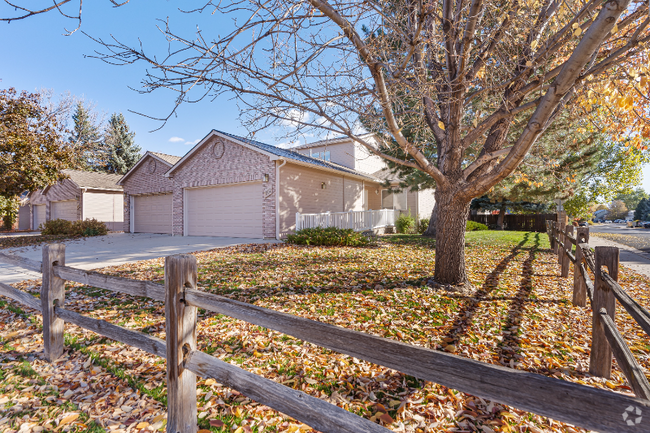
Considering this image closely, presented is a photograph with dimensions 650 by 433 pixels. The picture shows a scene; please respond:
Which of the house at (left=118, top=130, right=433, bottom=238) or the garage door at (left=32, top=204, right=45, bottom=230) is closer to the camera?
the house at (left=118, top=130, right=433, bottom=238)

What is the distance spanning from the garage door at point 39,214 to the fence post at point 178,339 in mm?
31927

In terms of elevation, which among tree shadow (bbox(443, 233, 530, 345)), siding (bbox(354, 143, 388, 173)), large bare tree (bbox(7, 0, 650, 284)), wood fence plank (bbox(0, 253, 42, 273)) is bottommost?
tree shadow (bbox(443, 233, 530, 345))

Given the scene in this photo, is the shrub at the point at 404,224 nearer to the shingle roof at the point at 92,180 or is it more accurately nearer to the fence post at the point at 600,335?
the fence post at the point at 600,335

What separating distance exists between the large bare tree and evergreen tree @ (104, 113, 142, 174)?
115 feet

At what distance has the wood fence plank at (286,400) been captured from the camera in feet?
4.80

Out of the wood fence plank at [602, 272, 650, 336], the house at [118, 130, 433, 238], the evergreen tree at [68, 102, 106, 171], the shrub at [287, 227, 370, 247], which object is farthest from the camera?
the evergreen tree at [68, 102, 106, 171]

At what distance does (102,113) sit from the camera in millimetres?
29734

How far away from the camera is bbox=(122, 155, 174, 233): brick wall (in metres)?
16.6

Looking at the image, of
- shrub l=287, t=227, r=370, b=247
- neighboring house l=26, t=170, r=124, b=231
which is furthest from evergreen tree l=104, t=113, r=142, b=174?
shrub l=287, t=227, r=370, b=247

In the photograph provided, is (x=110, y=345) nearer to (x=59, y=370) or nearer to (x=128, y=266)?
(x=59, y=370)

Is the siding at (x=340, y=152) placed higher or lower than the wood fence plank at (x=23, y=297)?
higher

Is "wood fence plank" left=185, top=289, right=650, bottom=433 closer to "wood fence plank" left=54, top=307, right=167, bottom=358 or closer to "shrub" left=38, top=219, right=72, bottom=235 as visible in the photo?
"wood fence plank" left=54, top=307, right=167, bottom=358

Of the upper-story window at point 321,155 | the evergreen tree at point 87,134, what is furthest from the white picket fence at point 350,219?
the evergreen tree at point 87,134

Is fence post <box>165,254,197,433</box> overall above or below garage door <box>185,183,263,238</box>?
below
